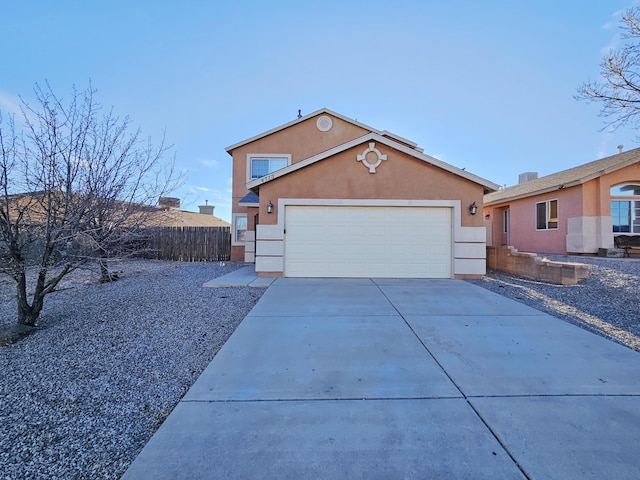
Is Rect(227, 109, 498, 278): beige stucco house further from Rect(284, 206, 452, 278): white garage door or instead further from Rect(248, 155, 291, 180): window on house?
Rect(248, 155, 291, 180): window on house

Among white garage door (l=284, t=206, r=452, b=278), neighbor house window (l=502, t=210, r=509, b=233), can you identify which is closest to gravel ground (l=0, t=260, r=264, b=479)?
white garage door (l=284, t=206, r=452, b=278)

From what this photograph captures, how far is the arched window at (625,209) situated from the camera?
539 inches

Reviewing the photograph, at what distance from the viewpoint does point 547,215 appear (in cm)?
1557

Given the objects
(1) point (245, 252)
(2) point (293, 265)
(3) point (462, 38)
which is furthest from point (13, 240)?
(3) point (462, 38)

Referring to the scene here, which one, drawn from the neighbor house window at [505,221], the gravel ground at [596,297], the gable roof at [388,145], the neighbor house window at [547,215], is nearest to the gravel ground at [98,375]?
the gable roof at [388,145]

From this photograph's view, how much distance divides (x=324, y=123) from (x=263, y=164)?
3.44 meters

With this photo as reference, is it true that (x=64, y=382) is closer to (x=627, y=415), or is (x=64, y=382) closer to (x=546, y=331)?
(x=627, y=415)

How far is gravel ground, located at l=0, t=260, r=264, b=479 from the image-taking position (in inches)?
88.0

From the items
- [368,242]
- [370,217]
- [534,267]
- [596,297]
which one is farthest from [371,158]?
[596,297]

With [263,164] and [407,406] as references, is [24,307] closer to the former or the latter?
[407,406]

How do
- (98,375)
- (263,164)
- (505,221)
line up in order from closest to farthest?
Result: (98,375) < (263,164) < (505,221)

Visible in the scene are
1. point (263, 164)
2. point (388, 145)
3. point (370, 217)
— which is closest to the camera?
point (388, 145)

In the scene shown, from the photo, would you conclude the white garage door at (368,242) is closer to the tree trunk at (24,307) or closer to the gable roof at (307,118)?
the tree trunk at (24,307)

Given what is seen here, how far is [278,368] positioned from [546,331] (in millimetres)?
4058
